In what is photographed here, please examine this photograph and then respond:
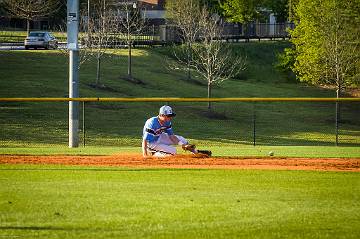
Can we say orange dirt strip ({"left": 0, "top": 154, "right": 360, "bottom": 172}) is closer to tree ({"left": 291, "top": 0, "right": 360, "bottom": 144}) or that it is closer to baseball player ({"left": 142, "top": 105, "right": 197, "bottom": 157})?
baseball player ({"left": 142, "top": 105, "right": 197, "bottom": 157})

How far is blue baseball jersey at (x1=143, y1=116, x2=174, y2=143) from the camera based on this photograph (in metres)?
21.2

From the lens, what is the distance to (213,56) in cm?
5581

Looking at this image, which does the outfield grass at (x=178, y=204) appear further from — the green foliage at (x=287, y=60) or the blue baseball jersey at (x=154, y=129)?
the green foliage at (x=287, y=60)

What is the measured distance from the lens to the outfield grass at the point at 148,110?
38.9 metres

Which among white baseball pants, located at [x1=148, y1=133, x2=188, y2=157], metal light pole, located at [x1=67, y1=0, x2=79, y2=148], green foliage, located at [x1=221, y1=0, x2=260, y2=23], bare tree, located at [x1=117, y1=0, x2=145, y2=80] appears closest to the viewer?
white baseball pants, located at [x1=148, y1=133, x2=188, y2=157]

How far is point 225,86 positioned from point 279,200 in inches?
2009

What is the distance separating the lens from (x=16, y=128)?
127ft

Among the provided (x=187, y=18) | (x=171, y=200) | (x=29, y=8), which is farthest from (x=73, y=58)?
(x=29, y=8)

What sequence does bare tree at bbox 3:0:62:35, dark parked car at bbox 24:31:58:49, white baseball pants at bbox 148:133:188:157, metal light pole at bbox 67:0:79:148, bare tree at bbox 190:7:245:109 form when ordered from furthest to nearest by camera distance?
1. bare tree at bbox 3:0:62:35
2. dark parked car at bbox 24:31:58:49
3. bare tree at bbox 190:7:245:109
4. metal light pole at bbox 67:0:79:148
5. white baseball pants at bbox 148:133:188:157

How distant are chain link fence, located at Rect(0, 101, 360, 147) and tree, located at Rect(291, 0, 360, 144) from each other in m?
2.46

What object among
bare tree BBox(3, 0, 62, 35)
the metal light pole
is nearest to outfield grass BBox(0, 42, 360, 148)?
the metal light pole

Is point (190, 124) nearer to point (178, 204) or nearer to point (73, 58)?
point (73, 58)

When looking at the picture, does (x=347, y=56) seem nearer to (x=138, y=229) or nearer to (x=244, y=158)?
(x=244, y=158)

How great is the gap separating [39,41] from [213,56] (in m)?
16.1
